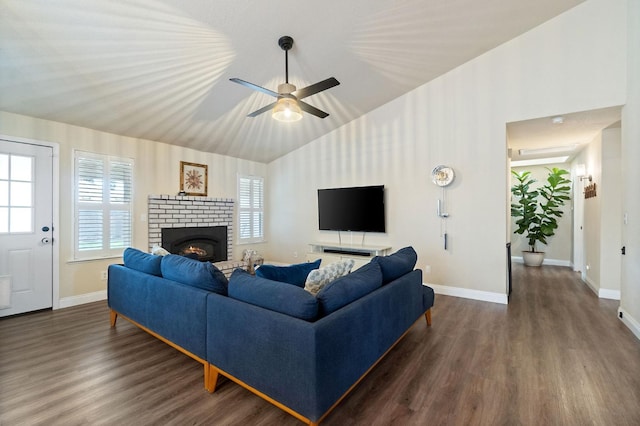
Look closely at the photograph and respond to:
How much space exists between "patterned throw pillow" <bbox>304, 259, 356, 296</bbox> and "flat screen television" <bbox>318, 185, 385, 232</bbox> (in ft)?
9.49

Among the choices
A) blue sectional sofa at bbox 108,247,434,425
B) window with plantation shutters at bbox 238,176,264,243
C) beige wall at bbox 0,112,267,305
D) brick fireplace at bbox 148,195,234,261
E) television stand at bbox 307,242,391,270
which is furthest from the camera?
window with plantation shutters at bbox 238,176,264,243

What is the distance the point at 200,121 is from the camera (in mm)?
4414

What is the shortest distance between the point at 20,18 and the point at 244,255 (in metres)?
4.55

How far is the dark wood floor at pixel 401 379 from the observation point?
1.80 meters

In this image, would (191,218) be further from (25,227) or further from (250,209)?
(25,227)

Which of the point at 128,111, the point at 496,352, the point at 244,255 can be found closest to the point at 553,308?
the point at 496,352

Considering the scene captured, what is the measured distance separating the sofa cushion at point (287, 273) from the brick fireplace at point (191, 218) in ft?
11.0

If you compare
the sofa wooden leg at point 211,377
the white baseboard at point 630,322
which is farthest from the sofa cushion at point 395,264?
the white baseboard at point 630,322

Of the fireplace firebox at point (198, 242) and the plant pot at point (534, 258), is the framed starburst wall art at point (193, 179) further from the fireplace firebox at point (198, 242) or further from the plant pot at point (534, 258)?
the plant pot at point (534, 258)

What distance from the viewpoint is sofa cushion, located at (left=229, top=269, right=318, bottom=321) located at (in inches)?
65.4

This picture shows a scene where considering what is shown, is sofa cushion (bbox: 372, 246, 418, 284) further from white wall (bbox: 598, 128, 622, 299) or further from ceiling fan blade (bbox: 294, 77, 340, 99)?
white wall (bbox: 598, 128, 622, 299)

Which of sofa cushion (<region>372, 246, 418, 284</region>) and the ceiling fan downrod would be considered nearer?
sofa cushion (<region>372, 246, 418, 284</region>)

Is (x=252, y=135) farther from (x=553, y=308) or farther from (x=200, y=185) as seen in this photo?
(x=553, y=308)

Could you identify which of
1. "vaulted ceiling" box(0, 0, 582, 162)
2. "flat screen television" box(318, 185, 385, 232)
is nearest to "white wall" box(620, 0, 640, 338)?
"vaulted ceiling" box(0, 0, 582, 162)
